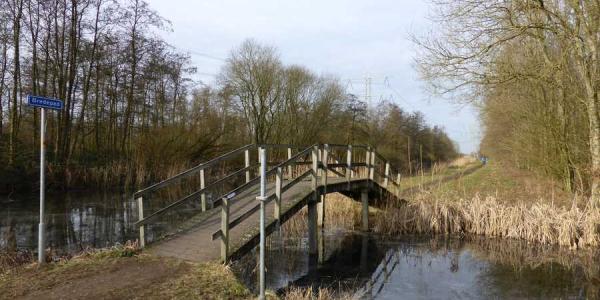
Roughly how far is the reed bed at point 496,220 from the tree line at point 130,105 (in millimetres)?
6524

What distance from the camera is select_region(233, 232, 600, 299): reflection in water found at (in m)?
7.94

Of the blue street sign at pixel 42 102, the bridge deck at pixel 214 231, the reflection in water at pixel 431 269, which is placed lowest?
the reflection in water at pixel 431 269

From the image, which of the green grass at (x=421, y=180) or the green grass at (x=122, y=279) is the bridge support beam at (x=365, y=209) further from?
the green grass at (x=122, y=279)

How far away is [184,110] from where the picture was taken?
26141mm

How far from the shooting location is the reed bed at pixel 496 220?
10742mm

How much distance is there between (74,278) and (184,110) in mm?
20688

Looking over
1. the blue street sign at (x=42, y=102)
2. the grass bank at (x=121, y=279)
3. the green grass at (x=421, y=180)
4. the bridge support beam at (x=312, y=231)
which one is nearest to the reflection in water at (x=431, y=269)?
the bridge support beam at (x=312, y=231)

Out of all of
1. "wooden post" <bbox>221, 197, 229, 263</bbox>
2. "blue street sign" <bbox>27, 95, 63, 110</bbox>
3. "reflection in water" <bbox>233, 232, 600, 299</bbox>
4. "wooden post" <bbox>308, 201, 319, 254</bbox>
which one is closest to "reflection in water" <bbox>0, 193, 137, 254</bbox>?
"blue street sign" <bbox>27, 95, 63, 110</bbox>

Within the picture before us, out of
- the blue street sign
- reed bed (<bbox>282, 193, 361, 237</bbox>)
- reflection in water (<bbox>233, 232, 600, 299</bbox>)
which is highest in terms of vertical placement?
the blue street sign

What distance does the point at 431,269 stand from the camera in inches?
370

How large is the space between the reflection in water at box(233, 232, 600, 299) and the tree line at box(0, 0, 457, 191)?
27.6 feet

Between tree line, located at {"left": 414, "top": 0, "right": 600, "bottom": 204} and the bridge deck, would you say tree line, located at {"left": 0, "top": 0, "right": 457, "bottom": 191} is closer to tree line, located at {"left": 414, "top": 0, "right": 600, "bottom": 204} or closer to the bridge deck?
tree line, located at {"left": 414, "top": 0, "right": 600, "bottom": 204}

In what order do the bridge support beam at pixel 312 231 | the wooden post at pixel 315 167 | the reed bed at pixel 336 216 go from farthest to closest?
the reed bed at pixel 336 216
the bridge support beam at pixel 312 231
the wooden post at pixel 315 167

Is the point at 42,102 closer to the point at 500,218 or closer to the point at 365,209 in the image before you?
the point at 365,209
